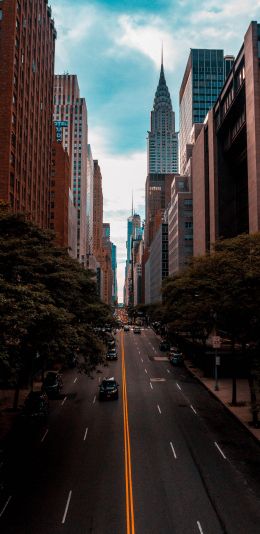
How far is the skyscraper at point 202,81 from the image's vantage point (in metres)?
179

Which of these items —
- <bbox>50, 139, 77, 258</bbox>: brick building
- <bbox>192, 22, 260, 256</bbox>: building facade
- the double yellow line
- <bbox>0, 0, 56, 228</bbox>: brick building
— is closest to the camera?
the double yellow line

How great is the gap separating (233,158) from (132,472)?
60.1 metres

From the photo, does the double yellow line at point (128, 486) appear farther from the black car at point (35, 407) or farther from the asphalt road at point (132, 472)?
the black car at point (35, 407)

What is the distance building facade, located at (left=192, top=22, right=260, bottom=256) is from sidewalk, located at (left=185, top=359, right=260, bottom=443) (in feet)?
62.1

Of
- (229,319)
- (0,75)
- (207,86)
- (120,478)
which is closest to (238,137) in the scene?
(0,75)

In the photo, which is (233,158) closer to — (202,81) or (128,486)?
(128,486)

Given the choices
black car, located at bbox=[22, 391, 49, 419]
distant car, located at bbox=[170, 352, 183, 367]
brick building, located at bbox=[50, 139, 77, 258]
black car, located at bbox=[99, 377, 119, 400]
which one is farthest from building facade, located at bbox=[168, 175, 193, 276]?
black car, located at bbox=[22, 391, 49, 419]

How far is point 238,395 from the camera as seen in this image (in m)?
33.4

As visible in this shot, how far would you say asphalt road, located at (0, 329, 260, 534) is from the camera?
13305 millimetres

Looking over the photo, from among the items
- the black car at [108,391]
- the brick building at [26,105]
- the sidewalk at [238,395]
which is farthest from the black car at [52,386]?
the brick building at [26,105]

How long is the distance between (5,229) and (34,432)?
11662 millimetres

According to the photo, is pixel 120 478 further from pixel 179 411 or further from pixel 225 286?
pixel 225 286

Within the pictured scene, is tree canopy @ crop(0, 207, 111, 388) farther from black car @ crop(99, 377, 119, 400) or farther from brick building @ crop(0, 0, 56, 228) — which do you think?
brick building @ crop(0, 0, 56, 228)

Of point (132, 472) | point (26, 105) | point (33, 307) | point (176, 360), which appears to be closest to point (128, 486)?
point (132, 472)
